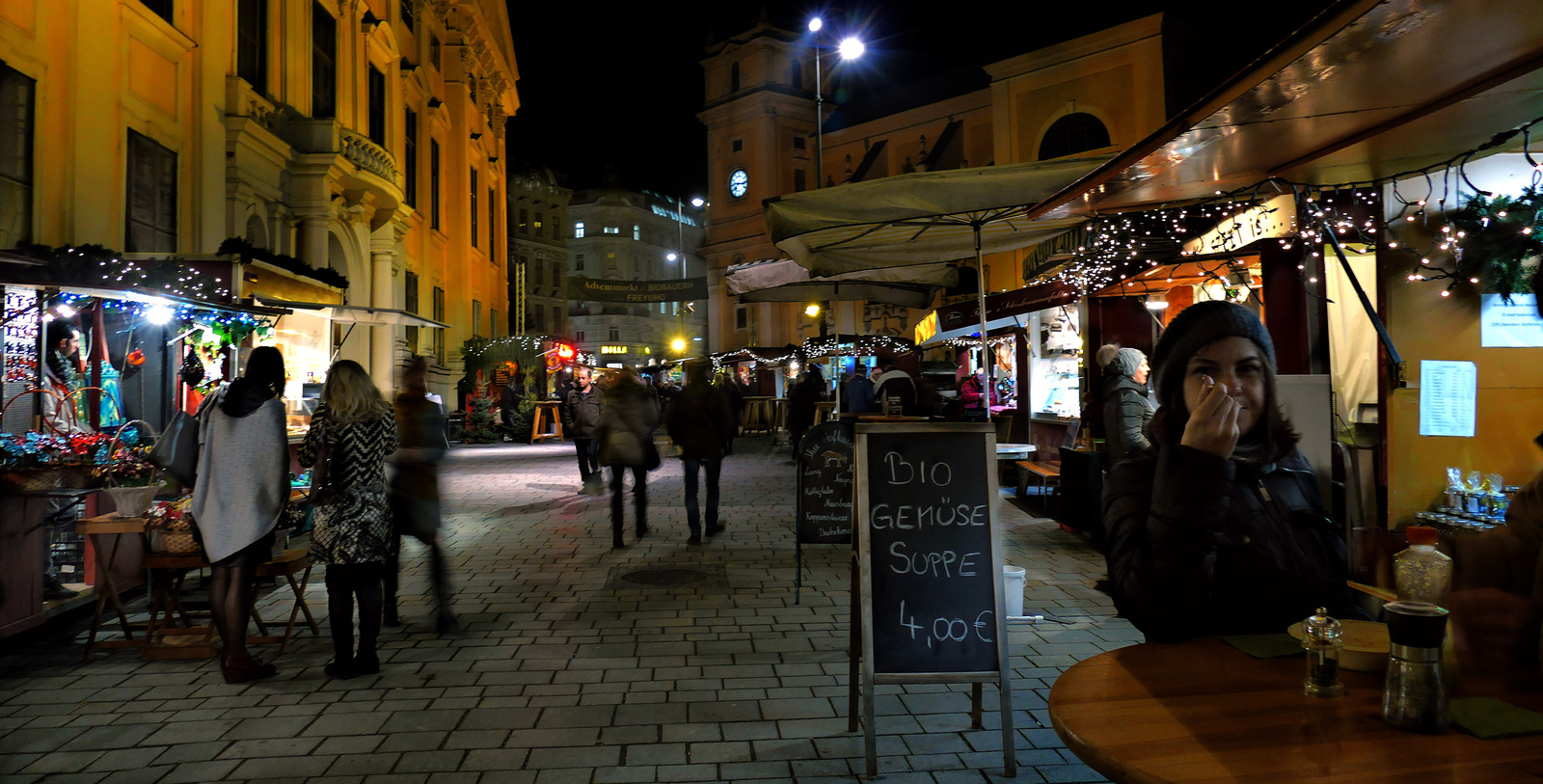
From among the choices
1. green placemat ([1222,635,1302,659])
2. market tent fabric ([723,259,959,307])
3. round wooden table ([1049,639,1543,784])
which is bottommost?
round wooden table ([1049,639,1543,784])

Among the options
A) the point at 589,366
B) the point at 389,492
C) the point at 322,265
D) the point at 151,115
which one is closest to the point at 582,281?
the point at 589,366

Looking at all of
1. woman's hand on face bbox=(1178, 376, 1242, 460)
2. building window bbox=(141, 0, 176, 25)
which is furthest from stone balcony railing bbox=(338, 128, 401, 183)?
woman's hand on face bbox=(1178, 376, 1242, 460)

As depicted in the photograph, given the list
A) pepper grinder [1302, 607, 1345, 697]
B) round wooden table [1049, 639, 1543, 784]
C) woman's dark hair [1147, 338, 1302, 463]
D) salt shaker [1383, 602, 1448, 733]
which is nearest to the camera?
round wooden table [1049, 639, 1543, 784]

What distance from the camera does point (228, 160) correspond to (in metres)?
13.4

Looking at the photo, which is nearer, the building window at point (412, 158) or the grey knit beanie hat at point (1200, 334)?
the grey knit beanie hat at point (1200, 334)

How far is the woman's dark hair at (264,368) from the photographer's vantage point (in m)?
4.95

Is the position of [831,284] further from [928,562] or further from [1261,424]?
[1261,424]

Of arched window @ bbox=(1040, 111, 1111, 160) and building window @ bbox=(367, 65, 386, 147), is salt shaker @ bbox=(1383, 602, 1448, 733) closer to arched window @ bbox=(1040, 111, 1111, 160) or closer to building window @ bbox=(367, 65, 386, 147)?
building window @ bbox=(367, 65, 386, 147)

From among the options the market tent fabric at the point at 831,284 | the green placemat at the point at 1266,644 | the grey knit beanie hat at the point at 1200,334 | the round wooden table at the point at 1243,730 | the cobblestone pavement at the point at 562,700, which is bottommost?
the cobblestone pavement at the point at 562,700

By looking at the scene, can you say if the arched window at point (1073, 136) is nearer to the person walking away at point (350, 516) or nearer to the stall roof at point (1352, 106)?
the stall roof at point (1352, 106)

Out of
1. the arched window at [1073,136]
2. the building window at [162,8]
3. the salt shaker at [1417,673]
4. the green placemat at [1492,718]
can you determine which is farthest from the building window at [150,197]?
the arched window at [1073,136]

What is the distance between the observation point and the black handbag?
5.11 metres

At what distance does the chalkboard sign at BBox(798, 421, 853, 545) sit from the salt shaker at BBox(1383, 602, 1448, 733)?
500cm

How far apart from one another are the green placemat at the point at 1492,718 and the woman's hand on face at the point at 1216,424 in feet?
2.32
